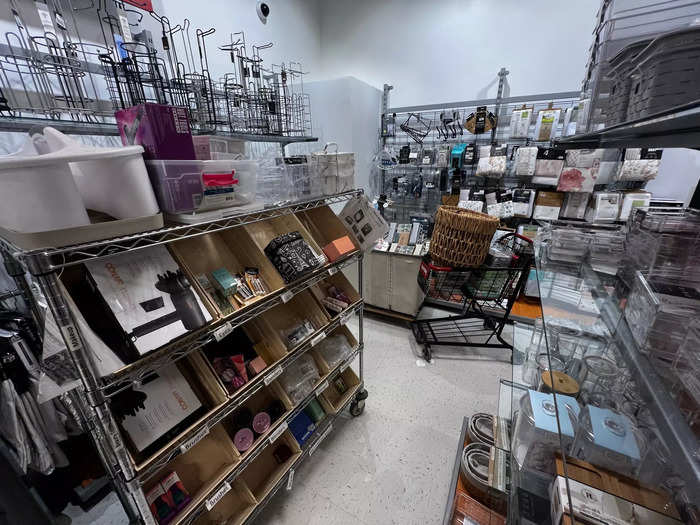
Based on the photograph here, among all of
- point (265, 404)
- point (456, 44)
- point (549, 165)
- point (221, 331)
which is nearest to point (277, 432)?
point (265, 404)

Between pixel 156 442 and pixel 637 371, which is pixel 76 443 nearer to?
pixel 156 442

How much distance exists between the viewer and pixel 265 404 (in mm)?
1424

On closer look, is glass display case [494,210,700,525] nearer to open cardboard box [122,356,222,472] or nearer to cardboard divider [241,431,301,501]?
cardboard divider [241,431,301,501]

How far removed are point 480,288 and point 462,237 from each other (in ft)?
1.86

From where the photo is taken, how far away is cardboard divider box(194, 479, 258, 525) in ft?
3.93

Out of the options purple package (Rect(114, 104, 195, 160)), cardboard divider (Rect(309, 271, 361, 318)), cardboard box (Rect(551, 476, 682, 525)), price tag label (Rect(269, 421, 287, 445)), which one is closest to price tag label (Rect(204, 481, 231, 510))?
price tag label (Rect(269, 421, 287, 445))

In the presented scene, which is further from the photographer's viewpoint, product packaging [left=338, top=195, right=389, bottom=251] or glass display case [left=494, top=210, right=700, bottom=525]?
product packaging [left=338, top=195, right=389, bottom=251]

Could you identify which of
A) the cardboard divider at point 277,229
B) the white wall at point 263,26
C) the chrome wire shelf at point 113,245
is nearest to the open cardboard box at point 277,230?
the cardboard divider at point 277,229

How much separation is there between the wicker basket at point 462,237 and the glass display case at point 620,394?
2.50 ft

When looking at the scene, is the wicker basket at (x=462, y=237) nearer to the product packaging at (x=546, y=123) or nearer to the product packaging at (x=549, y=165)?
the product packaging at (x=549, y=165)

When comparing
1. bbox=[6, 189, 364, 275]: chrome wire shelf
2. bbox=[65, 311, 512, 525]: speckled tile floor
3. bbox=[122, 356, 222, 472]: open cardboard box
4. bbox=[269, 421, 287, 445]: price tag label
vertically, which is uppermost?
bbox=[6, 189, 364, 275]: chrome wire shelf

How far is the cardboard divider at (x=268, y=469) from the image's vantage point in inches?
52.3

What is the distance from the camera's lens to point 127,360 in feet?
2.39

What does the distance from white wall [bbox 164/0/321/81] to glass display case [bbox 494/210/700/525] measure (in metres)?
2.86
